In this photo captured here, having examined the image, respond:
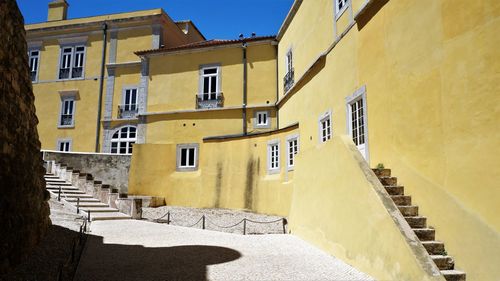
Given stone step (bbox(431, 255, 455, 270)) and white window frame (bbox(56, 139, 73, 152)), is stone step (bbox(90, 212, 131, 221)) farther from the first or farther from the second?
white window frame (bbox(56, 139, 73, 152))

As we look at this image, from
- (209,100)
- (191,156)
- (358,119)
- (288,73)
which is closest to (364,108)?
(358,119)

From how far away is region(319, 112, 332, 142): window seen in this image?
1239 cm

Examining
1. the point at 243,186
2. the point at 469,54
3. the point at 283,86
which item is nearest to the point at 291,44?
the point at 283,86

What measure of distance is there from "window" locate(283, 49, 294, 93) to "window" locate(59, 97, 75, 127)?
13036mm

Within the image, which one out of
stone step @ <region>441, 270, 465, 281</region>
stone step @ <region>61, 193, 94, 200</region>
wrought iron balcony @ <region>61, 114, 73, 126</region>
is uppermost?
wrought iron balcony @ <region>61, 114, 73, 126</region>

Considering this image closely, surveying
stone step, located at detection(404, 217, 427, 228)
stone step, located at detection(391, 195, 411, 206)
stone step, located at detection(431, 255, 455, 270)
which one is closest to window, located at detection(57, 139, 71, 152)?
stone step, located at detection(391, 195, 411, 206)

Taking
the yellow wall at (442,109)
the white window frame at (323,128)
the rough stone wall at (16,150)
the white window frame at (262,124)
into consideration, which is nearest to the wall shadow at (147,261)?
the rough stone wall at (16,150)

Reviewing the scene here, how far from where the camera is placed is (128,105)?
22828mm

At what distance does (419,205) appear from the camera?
6.91m

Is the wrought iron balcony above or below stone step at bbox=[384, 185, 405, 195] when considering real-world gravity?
above

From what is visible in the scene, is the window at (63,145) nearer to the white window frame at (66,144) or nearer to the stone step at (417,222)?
the white window frame at (66,144)

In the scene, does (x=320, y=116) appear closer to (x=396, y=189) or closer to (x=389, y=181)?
(x=389, y=181)

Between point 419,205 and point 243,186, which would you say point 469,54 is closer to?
point 419,205

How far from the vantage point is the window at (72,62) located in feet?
80.0
